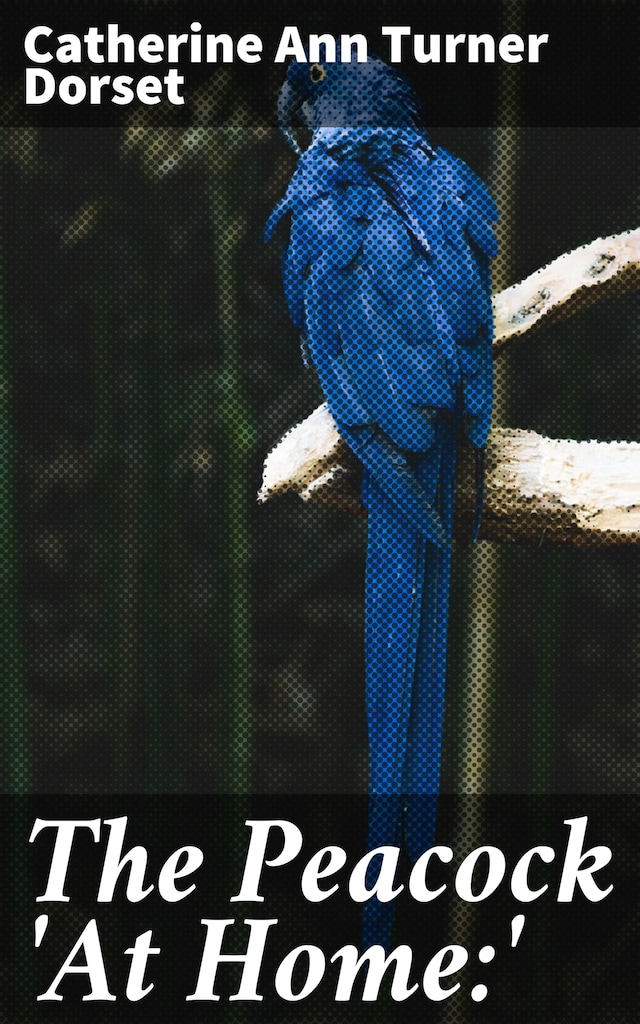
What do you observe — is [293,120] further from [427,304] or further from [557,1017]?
[557,1017]

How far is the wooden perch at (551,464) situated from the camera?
128 cm

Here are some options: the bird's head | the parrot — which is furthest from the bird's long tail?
the bird's head

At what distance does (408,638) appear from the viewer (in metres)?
1.21

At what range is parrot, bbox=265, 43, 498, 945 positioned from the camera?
1.19 metres

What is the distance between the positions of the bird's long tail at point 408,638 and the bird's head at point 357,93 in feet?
0.94

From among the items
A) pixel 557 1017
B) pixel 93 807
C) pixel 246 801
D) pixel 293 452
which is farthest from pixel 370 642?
pixel 557 1017

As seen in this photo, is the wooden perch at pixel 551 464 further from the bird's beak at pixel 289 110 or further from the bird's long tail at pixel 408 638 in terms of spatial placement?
the bird's beak at pixel 289 110

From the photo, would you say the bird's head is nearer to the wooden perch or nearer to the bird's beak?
the bird's beak

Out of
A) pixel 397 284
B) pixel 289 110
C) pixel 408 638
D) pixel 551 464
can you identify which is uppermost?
pixel 289 110

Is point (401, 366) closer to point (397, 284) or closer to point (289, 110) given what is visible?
point (397, 284)

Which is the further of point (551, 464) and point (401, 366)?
point (551, 464)

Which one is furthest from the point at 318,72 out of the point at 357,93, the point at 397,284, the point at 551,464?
the point at 551,464

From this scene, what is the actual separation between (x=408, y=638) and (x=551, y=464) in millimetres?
232

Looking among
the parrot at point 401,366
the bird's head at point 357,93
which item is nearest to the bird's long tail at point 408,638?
the parrot at point 401,366
